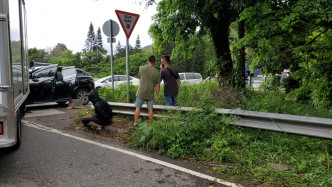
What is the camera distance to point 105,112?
6258 millimetres

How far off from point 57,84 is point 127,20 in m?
4.80

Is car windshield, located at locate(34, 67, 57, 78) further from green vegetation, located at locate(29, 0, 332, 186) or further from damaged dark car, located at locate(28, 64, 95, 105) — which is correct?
green vegetation, located at locate(29, 0, 332, 186)

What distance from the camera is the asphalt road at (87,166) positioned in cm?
350

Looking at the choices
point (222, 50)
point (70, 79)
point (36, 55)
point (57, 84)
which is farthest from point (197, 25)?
point (36, 55)

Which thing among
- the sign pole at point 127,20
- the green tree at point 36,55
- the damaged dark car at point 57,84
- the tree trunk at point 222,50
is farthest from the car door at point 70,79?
the green tree at point 36,55

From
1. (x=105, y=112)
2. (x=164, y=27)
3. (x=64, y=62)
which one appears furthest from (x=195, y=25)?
(x=64, y=62)

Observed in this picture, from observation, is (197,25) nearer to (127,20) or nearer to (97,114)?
(127,20)

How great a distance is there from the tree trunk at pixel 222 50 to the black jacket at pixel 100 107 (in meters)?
4.52

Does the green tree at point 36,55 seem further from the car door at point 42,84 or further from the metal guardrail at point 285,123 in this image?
the metal guardrail at point 285,123

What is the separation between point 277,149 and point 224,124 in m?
1.11

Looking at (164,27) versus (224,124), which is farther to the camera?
(164,27)

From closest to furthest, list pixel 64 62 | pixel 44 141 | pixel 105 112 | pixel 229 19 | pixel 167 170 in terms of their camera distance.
Answer: pixel 167 170 → pixel 44 141 → pixel 105 112 → pixel 229 19 → pixel 64 62

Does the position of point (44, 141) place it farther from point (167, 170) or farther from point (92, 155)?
point (167, 170)

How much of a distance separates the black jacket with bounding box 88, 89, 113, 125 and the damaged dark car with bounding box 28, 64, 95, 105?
4.43 m
